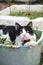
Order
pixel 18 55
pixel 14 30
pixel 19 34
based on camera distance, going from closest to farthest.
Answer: pixel 18 55 → pixel 19 34 → pixel 14 30

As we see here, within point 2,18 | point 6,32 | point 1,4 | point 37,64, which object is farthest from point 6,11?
point 1,4

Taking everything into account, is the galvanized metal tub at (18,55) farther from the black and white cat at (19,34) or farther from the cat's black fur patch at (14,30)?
the cat's black fur patch at (14,30)

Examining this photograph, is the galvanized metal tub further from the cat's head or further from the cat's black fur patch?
the cat's black fur patch

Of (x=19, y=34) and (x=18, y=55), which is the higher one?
(x=19, y=34)

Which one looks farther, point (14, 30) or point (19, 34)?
point (14, 30)

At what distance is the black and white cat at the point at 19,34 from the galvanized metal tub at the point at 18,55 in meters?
0.12

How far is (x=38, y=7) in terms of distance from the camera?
5.69 m

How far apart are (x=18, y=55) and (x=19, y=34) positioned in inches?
14.8

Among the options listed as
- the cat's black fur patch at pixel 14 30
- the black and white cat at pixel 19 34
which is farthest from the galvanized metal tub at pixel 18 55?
the cat's black fur patch at pixel 14 30

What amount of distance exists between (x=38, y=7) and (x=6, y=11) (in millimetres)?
931

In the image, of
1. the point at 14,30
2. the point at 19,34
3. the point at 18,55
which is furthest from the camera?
the point at 14,30

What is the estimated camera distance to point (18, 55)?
343 cm

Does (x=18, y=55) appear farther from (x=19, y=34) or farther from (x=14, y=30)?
(x=14, y=30)

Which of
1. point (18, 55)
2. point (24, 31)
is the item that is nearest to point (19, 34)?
point (24, 31)
